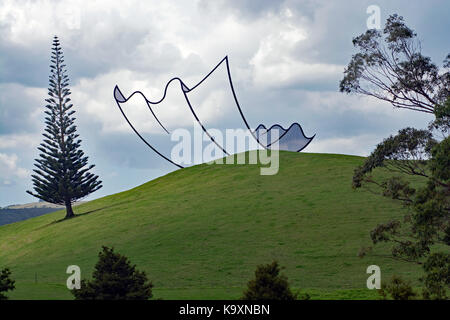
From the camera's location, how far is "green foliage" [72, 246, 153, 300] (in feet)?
60.5

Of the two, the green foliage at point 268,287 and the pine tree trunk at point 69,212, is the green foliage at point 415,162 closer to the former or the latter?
the green foliage at point 268,287

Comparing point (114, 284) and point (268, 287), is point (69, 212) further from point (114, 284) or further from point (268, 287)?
point (268, 287)

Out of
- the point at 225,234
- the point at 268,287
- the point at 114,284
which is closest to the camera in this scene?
the point at 268,287

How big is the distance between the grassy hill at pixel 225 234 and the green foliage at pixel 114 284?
201 inches

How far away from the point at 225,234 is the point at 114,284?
20.4 metres

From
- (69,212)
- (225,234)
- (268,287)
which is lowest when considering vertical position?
(268,287)

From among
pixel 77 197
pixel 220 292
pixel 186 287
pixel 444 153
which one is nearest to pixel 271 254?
pixel 186 287

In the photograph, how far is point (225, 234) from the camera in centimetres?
3850

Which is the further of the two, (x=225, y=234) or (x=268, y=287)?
(x=225, y=234)

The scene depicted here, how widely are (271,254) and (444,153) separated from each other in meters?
16.3

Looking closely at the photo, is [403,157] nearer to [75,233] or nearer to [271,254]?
[271,254]

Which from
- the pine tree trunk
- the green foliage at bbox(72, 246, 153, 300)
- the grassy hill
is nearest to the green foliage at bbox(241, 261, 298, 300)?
the green foliage at bbox(72, 246, 153, 300)

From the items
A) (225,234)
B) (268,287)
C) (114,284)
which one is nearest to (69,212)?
(225,234)

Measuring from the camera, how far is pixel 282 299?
55.1 ft
